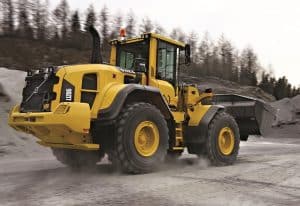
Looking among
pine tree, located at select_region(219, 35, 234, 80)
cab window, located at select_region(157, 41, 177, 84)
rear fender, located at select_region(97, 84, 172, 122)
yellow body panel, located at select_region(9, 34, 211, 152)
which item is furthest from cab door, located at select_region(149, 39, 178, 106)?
pine tree, located at select_region(219, 35, 234, 80)

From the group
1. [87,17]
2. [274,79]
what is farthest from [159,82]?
[274,79]

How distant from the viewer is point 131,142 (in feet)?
26.3

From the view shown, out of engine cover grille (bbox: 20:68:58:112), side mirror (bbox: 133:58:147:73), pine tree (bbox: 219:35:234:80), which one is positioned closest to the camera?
engine cover grille (bbox: 20:68:58:112)

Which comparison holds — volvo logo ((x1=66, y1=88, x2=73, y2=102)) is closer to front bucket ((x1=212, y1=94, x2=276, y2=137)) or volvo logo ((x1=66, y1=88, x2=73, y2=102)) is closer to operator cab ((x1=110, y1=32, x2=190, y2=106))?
operator cab ((x1=110, y1=32, x2=190, y2=106))

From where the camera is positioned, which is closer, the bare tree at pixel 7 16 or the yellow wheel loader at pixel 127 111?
the yellow wheel loader at pixel 127 111

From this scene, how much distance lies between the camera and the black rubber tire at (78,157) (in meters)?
9.33

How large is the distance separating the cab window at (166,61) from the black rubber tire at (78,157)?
6.89 feet

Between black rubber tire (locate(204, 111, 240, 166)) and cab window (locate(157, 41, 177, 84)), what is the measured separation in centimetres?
131

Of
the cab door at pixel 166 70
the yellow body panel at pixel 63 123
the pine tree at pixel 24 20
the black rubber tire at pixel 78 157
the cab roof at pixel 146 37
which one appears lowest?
the black rubber tire at pixel 78 157

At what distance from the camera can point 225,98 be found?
42.9 feet

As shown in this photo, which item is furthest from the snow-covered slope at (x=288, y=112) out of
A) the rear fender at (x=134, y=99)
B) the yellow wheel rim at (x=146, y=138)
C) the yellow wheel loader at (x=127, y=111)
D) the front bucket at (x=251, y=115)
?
the yellow wheel rim at (x=146, y=138)

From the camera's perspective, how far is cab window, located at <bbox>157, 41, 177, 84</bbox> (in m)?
9.61

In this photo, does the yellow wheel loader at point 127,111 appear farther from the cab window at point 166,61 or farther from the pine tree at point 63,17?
the pine tree at point 63,17

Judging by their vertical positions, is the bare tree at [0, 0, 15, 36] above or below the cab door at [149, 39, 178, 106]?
above
